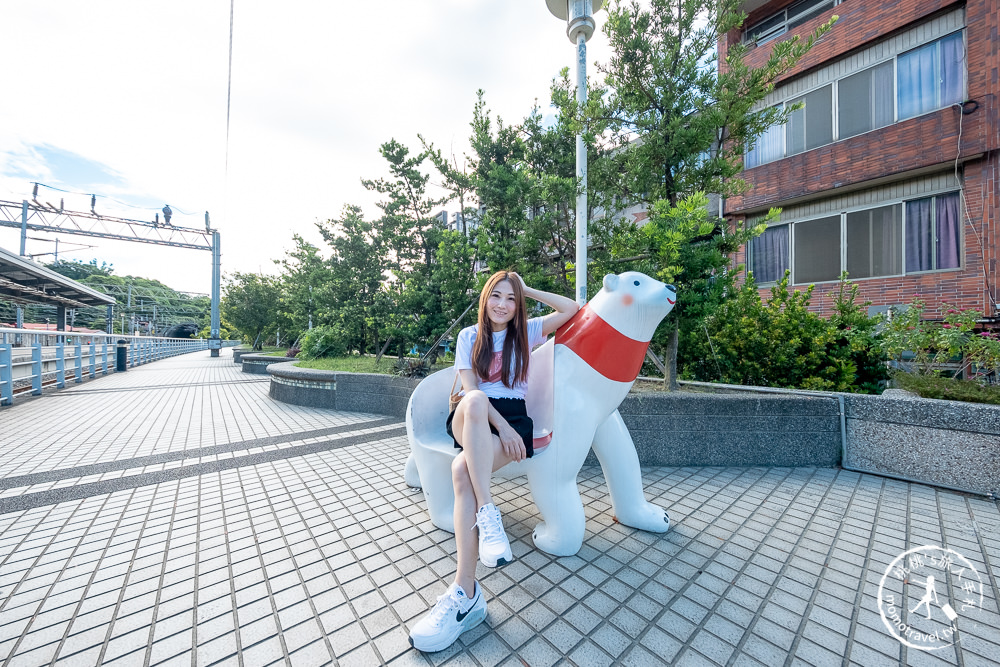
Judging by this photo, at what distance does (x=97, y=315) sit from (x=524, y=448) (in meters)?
71.6

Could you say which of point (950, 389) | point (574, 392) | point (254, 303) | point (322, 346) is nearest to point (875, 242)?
point (950, 389)

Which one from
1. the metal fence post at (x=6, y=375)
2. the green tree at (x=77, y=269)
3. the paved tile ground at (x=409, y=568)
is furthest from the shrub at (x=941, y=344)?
the green tree at (x=77, y=269)

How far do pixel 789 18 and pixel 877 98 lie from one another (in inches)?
144

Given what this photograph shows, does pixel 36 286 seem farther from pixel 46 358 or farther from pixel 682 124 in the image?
pixel 682 124

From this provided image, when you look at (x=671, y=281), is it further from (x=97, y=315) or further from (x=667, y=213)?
(x=97, y=315)

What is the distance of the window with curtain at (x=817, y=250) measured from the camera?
869 centimetres

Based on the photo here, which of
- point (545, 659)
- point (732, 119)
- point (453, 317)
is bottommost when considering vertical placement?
point (545, 659)

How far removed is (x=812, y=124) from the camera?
29.8ft

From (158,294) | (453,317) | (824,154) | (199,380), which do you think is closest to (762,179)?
(824,154)

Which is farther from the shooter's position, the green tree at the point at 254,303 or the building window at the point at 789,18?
the green tree at the point at 254,303

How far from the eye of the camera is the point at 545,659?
62.7 inches

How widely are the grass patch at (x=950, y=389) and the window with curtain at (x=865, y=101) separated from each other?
24.9 ft

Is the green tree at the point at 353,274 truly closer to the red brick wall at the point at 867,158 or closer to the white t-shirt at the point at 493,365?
the white t-shirt at the point at 493,365

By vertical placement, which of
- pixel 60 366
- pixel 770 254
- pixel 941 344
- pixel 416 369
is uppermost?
pixel 770 254
